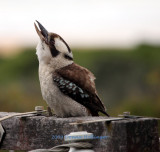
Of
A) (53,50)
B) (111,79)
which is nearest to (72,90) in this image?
(53,50)

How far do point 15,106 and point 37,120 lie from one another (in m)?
9.63

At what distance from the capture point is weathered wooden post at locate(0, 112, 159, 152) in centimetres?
379

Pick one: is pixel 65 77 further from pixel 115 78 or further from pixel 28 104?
pixel 115 78

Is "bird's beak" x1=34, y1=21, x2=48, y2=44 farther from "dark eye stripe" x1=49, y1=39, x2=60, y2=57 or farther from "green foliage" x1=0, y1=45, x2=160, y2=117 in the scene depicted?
"green foliage" x1=0, y1=45, x2=160, y2=117

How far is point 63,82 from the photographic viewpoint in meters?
5.17

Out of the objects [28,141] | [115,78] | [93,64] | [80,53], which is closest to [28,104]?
[115,78]

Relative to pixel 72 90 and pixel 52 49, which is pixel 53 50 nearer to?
pixel 52 49

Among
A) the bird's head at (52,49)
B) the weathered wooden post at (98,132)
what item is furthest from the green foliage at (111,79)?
the weathered wooden post at (98,132)

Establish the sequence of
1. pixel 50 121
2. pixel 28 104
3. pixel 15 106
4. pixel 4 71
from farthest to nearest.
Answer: pixel 4 71 < pixel 28 104 < pixel 15 106 < pixel 50 121

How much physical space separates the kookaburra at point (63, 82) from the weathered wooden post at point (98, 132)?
0.62 metres

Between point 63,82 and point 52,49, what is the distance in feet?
1.11

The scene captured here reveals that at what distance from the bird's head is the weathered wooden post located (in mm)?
866

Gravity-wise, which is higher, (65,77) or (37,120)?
(65,77)

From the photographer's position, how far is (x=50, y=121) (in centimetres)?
432
